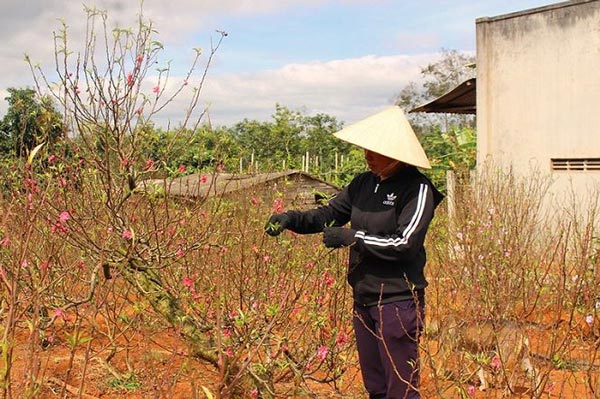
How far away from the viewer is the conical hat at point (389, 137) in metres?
3.27

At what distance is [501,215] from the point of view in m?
6.32

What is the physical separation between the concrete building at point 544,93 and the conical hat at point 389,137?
19.4ft

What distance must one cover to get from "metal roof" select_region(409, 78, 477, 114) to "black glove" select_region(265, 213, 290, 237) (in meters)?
8.12

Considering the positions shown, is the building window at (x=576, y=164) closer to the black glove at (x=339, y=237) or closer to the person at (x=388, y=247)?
the person at (x=388, y=247)

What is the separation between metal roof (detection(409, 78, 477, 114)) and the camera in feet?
37.1

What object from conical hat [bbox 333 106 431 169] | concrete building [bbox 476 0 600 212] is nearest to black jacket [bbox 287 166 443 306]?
conical hat [bbox 333 106 431 169]

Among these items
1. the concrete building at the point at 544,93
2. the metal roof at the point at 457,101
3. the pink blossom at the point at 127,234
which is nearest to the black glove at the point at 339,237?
the pink blossom at the point at 127,234

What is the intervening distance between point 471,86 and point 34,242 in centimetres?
781

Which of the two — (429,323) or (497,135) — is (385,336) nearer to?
(429,323)

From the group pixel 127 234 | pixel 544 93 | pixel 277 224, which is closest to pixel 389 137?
pixel 277 224

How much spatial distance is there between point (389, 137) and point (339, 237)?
526 mm

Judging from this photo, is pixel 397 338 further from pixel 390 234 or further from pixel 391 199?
pixel 391 199

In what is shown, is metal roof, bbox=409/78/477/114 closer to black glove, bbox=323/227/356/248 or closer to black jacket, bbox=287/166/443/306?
black jacket, bbox=287/166/443/306

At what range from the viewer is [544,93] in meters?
9.45
